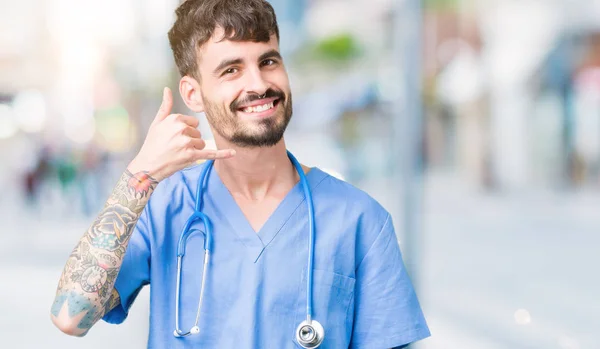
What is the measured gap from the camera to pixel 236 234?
4.22ft

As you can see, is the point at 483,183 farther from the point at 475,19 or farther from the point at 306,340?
the point at 306,340

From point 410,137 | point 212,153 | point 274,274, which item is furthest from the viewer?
point 410,137

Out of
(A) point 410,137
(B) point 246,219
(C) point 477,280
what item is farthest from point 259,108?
(C) point 477,280

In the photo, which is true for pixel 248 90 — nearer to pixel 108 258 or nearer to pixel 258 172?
pixel 258 172

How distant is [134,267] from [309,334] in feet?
0.98

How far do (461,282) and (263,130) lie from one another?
4960 mm

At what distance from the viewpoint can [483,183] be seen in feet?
49.5

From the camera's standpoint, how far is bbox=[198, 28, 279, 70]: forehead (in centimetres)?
120

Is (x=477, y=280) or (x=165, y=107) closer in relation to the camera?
(x=165, y=107)

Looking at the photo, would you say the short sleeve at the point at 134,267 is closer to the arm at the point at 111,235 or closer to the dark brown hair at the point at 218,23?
the arm at the point at 111,235

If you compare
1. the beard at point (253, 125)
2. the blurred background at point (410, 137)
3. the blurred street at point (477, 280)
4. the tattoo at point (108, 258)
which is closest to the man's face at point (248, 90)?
the beard at point (253, 125)

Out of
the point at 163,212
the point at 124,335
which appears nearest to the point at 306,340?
the point at 163,212

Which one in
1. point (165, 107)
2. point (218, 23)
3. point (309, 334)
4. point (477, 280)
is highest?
point (218, 23)

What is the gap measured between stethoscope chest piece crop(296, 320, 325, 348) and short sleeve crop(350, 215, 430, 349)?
0.40 feet
